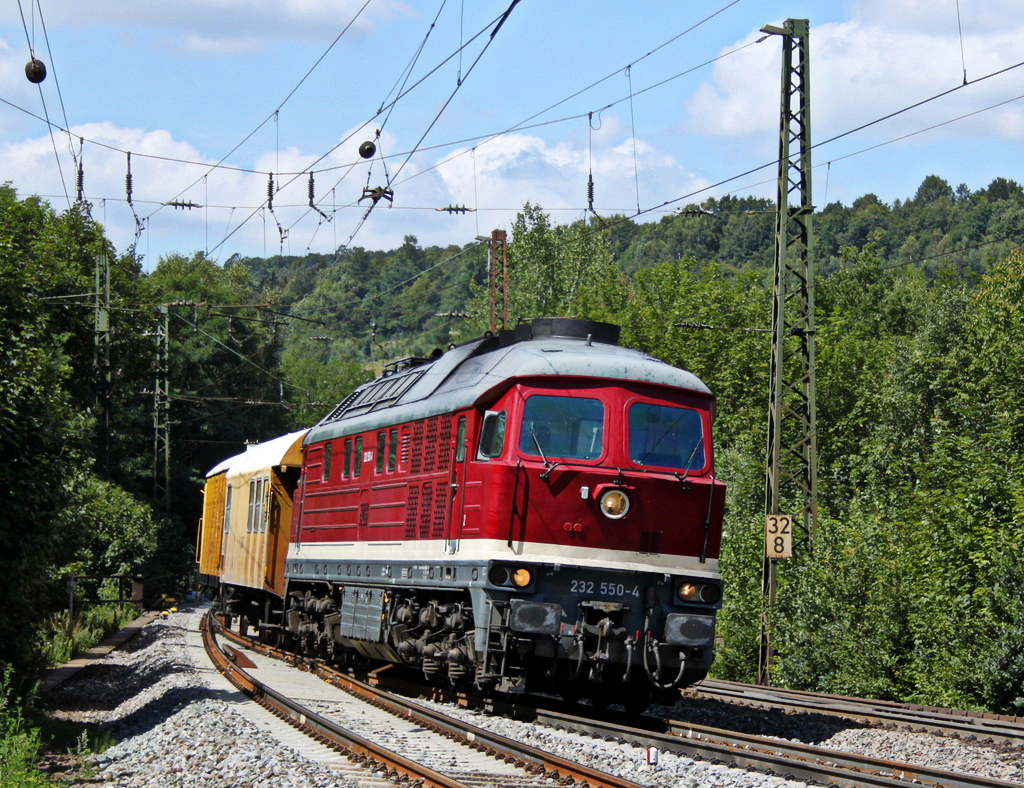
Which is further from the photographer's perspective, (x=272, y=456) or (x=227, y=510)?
(x=227, y=510)

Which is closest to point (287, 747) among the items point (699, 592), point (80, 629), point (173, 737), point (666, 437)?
point (173, 737)

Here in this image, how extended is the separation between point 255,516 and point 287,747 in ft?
43.0

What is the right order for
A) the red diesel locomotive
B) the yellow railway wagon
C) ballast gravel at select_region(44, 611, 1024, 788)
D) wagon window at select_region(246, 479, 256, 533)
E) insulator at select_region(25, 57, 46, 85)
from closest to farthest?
ballast gravel at select_region(44, 611, 1024, 788) → the red diesel locomotive → insulator at select_region(25, 57, 46, 85) → the yellow railway wagon → wagon window at select_region(246, 479, 256, 533)

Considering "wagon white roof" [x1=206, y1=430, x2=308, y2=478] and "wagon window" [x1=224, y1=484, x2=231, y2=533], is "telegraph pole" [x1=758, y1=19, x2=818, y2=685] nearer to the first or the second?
"wagon white roof" [x1=206, y1=430, x2=308, y2=478]

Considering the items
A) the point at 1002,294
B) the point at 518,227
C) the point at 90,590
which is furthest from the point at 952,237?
the point at 90,590

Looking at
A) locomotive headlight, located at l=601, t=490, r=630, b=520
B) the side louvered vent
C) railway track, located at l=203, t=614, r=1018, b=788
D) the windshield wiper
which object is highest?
the windshield wiper

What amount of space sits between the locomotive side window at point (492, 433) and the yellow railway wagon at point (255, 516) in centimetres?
943

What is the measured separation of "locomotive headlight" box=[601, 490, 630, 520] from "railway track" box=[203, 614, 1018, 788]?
2.14m

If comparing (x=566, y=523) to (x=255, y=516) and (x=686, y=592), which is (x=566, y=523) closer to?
(x=686, y=592)

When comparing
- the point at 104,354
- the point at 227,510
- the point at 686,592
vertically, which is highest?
the point at 104,354

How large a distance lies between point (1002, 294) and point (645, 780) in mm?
39282

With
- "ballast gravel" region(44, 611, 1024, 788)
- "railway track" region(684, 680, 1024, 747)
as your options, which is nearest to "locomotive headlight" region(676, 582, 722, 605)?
"ballast gravel" region(44, 611, 1024, 788)

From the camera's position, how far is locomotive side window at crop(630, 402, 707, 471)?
13.2 metres

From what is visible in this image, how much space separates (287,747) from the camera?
11.5m
